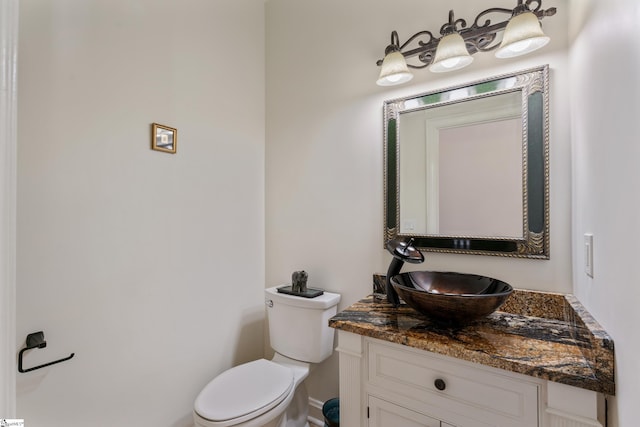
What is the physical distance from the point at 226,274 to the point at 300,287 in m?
0.47

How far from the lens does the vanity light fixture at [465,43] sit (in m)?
1.14

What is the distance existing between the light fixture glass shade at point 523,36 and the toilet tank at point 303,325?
1403mm

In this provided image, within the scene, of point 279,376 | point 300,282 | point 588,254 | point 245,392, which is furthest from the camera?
point 300,282

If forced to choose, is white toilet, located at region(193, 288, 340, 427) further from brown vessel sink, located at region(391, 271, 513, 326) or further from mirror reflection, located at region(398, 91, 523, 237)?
mirror reflection, located at region(398, 91, 523, 237)

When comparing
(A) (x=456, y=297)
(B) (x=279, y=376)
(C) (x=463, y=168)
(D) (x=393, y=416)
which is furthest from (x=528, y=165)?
(B) (x=279, y=376)

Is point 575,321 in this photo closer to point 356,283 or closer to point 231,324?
point 356,283

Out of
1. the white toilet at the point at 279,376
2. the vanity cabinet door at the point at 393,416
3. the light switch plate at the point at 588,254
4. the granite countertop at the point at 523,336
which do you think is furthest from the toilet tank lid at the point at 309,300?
the light switch plate at the point at 588,254

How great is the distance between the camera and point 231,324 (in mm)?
1875

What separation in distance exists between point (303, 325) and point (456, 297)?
914 millimetres

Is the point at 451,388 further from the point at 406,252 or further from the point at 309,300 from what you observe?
the point at 309,300

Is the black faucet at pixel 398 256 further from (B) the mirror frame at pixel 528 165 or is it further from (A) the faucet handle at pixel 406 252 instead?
(B) the mirror frame at pixel 528 165

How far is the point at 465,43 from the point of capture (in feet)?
4.40

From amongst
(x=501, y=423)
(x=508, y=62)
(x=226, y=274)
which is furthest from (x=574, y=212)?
(x=226, y=274)

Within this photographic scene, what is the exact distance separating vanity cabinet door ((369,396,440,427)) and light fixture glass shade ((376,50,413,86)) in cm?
140
